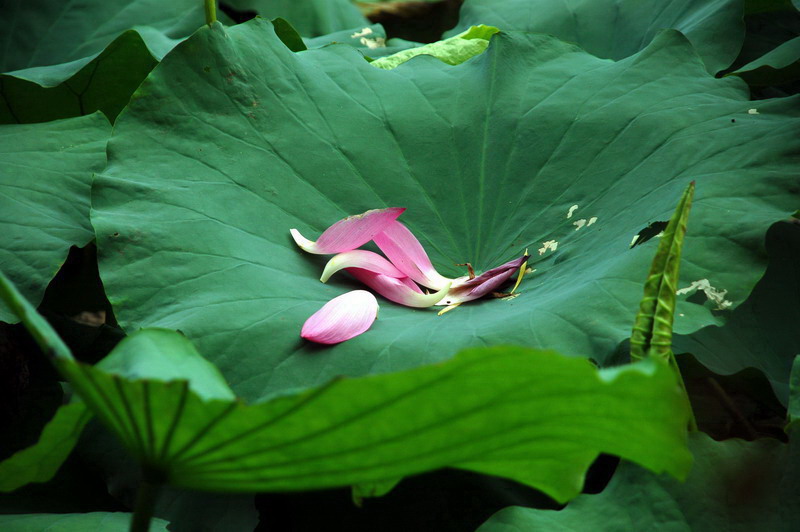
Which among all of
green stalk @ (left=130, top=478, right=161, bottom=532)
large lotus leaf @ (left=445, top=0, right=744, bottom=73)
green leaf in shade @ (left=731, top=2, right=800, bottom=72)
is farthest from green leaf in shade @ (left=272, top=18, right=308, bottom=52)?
green stalk @ (left=130, top=478, right=161, bottom=532)

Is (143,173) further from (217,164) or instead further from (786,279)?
(786,279)

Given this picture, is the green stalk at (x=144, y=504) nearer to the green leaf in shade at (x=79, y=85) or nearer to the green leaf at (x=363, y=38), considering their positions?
the green leaf in shade at (x=79, y=85)

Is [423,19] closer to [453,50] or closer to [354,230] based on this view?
[453,50]

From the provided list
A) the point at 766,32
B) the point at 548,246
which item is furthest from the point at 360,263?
the point at 766,32

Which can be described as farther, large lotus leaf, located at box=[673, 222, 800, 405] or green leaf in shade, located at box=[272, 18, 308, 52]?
green leaf in shade, located at box=[272, 18, 308, 52]

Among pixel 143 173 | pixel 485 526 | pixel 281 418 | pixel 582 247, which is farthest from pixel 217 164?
pixel 281 418

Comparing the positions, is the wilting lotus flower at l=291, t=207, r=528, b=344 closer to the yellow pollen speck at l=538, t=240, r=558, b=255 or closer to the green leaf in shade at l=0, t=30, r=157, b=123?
the yellow pollen speck at l=538, t=240, r=558, b=255
